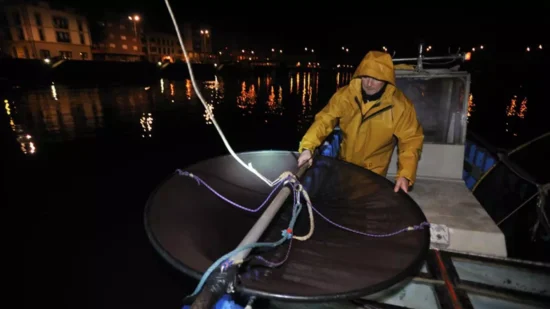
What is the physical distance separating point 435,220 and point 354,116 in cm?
Answer: 174

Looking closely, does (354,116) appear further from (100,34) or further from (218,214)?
(100,34)

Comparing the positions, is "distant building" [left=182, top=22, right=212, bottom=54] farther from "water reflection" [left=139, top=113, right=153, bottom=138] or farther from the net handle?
the net handle

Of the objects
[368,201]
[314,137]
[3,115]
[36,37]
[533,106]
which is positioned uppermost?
[36,37]

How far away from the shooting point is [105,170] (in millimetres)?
10852

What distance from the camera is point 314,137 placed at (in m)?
3.43

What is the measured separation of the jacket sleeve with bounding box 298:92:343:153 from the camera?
340cm

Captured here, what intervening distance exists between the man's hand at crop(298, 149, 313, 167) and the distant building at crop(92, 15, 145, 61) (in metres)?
73.5

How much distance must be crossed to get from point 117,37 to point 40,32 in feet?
69.4

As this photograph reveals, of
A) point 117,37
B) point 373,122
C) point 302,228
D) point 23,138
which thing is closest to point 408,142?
point 373,122

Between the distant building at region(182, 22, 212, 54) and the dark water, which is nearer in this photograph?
the dark water

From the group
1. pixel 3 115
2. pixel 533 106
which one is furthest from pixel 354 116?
pixel 533 106

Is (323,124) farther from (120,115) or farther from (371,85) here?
(120,115)

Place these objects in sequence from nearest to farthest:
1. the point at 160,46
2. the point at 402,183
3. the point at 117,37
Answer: the point at 402,183 → the point at 117,37 → the point at 160,46

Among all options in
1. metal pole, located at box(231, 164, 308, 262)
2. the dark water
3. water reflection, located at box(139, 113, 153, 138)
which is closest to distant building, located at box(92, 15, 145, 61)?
the dark water
